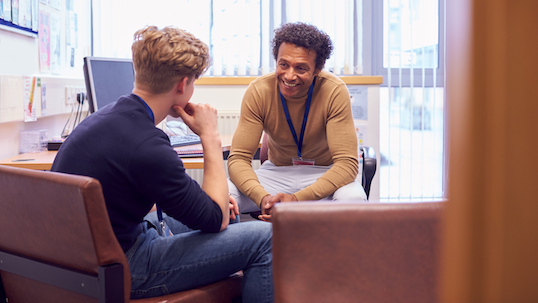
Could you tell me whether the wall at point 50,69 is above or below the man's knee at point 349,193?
above

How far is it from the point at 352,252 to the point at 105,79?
1782 mm

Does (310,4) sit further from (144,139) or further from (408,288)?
(408,288)

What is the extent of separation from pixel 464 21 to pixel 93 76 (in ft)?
7.10

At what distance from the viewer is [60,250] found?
3.10ft

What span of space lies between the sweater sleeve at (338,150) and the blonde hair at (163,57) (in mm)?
767

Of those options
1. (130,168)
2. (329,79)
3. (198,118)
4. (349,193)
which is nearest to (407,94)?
(329,79)

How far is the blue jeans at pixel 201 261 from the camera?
110cm

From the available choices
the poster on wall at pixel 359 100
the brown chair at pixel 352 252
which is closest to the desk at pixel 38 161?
the brown chair at pixel 352 252

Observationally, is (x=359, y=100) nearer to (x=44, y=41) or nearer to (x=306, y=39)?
(x=306, y=39)

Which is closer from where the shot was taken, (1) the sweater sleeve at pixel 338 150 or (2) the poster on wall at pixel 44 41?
(1) the sweater sleeve at pixel 338 150

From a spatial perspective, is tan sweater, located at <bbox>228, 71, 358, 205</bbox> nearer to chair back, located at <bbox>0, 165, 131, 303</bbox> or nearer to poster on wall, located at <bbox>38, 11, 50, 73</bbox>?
chair back, located at <bbox>0, 165, 131, 303</bbox>

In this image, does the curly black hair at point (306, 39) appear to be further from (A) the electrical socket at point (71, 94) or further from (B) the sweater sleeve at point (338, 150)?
(A) the electrical socket at point (71, 94)

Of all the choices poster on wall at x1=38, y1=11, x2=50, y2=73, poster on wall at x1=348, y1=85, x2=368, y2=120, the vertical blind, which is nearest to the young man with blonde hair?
poster on wall at x1=38, y1=11, x2=50, y2=73

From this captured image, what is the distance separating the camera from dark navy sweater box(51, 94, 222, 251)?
1054 millimetres
